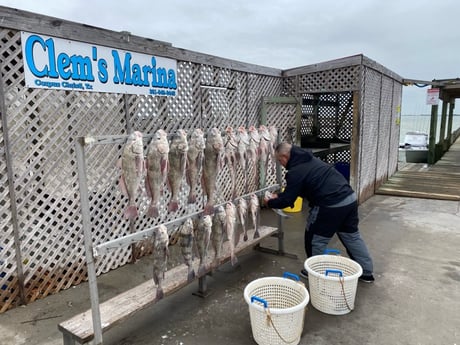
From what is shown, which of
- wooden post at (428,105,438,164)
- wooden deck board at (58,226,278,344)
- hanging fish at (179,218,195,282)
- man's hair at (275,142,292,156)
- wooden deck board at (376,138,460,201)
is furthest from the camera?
wooden post at (428,105,438,164)

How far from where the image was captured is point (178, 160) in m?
2.68

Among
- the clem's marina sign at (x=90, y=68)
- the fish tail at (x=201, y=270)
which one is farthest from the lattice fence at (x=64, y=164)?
the fish tail at (x=201, y=270)

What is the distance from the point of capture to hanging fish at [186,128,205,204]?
281 centimetres

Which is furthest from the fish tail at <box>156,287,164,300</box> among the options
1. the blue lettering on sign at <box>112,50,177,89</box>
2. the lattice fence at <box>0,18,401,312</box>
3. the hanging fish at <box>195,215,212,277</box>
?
the blue lettering on sign at <box>112,50,177,89</box>

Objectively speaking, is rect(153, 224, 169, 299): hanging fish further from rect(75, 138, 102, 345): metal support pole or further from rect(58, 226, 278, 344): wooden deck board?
rect(75, 138, 102, 345): metal support pole

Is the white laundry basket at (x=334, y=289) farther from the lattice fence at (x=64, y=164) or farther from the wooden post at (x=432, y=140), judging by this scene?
the wooden post at (x=432, y=140)

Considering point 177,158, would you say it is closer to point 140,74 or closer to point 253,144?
point 253,144

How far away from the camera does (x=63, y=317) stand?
3357 mm

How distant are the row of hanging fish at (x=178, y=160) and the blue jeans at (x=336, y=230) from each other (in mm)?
992

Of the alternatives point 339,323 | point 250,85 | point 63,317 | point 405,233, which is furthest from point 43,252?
point 405,233

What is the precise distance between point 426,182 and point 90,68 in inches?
368

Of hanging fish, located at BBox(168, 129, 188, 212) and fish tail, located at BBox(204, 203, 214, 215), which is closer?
hanging fish, located at BBox(168, 129, 188, 212)

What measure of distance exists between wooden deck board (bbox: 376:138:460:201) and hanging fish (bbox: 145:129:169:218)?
24.2 feet

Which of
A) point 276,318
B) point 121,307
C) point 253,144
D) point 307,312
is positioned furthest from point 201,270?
point 253,144
